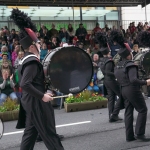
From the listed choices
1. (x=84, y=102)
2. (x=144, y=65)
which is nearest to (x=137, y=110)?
(x=144, y=65)

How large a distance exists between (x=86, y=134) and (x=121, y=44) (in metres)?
1.84

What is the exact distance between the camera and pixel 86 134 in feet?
19.3

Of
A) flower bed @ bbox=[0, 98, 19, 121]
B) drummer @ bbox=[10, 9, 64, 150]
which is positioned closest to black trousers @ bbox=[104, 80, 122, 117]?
flower bed @ bbox=[0, 98, 19, 121]

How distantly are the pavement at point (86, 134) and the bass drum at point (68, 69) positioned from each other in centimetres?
141

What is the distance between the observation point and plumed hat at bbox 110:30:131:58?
5352 millimetres

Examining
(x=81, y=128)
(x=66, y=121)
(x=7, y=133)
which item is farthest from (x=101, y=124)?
(x=7, y=133)

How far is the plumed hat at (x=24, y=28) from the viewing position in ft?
13.0

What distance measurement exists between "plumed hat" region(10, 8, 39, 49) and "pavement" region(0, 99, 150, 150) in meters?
2.02

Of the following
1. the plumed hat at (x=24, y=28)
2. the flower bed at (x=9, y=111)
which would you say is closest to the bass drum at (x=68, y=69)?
the plumed hat at (x=24, y=28)

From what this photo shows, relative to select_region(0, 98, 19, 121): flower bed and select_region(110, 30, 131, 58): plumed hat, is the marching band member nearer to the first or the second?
select_region(110, 30, 131, 58): plumed hat

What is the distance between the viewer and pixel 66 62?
13.5 ft

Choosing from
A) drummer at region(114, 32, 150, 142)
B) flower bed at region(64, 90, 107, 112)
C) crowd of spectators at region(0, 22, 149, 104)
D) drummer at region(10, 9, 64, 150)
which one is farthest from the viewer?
→ crowd of spectators at region(0, 22, 149, 104)

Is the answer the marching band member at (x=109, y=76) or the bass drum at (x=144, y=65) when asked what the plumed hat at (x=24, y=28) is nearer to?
the bass drum at (x=144, y=65)

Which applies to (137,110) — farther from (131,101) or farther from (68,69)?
(68,69)
